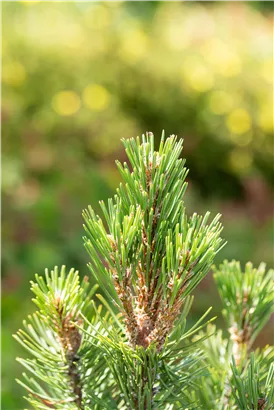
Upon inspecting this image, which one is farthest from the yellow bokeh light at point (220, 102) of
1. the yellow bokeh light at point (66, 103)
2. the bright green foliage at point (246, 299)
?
the bright green foliage at point (246, 299)

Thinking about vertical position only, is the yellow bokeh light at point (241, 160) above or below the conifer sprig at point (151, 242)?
above

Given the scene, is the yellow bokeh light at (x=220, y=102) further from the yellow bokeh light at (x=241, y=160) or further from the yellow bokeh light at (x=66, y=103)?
the yellow bokeh light at (x=66, y=103)

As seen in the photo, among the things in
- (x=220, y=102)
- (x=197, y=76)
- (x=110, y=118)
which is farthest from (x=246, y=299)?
(x=197, y=76)

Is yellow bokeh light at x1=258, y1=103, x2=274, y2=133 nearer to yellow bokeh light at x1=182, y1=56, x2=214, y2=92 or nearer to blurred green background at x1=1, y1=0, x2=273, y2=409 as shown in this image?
blurred green background at x1=1, y1=0, x2=273, y2=409

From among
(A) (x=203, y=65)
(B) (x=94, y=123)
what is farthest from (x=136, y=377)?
(A) (x=203, y=65)

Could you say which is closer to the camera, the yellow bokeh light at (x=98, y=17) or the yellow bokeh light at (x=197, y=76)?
the yellow bokeh light at (x=197, y=76)

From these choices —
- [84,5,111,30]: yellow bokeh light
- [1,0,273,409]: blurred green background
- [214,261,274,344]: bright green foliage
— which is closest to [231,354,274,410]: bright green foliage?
[214,261,274,344]: bright green foliage

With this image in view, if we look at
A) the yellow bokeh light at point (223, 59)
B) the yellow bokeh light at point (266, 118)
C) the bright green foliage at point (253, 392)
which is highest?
the yellow bokeh light at point (223, 59)
